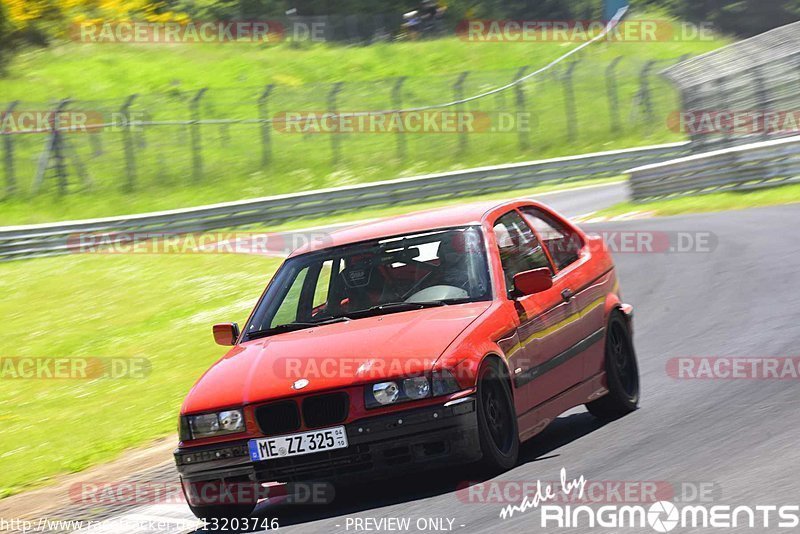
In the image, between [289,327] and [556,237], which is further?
[556,237]

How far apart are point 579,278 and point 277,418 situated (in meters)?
2.50

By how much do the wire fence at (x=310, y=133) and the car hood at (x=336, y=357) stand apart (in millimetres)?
29238

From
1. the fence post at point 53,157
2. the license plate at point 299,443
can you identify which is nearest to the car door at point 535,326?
the license plate at point 299,443

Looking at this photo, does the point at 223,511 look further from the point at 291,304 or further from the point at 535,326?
the point at 535,326

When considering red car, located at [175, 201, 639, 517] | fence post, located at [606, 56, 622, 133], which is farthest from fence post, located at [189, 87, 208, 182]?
red car, located at [175, 201, 639, 517]

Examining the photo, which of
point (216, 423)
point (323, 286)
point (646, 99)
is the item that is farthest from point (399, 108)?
point (216, 423)

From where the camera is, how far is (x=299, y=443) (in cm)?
628

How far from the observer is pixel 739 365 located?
29.4 ft

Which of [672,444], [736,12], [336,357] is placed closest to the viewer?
[336,357]

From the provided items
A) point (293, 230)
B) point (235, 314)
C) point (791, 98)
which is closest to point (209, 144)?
point (293, 230)

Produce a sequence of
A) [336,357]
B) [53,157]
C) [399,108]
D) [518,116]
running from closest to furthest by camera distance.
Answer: [336,357]
[53,157]
[399,108]
[518,116]

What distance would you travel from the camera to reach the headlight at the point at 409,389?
20.3 feet

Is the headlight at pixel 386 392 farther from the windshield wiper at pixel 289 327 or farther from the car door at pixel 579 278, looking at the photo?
the car door at pixel 579 278

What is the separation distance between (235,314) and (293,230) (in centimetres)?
1266
